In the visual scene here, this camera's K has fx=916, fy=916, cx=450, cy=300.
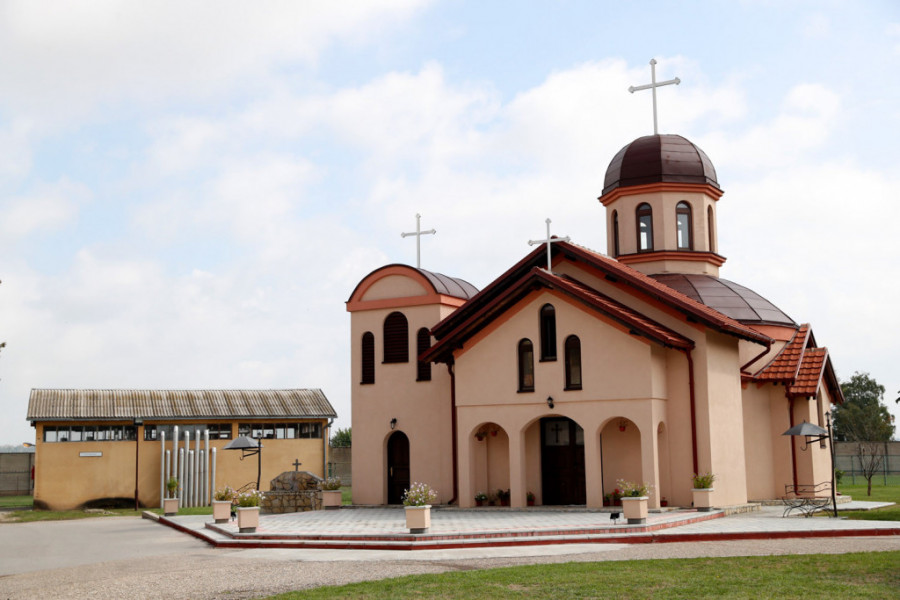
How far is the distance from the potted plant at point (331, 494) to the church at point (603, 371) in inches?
40.9

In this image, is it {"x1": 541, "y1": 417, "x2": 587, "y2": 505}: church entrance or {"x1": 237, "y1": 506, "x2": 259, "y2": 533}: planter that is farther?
{"x1": 541, "y1": 417, "x2": 587, "y2": 505}: church entrance

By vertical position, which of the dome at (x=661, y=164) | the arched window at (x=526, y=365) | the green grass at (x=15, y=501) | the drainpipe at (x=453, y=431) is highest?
the dome at (x=661, y=164)

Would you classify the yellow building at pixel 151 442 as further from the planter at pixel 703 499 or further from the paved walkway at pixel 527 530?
the planter at pixel 703 499

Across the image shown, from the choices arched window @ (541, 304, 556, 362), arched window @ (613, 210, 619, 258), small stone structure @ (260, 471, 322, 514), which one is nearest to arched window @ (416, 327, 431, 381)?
small stone structure @ (260, 471, 322, 514)

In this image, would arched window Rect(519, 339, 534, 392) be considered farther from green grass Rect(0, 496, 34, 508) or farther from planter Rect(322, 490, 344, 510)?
green grass Rect(0, 496, 34, 508)

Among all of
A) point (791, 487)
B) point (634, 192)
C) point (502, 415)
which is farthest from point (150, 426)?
point (791, 487)

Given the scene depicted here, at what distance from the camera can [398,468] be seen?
94.0ft

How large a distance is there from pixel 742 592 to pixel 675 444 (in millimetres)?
12596

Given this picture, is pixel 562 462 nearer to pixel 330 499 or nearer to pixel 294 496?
pixel 330 499

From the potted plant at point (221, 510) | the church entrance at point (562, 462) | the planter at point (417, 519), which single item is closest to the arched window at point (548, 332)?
the church entrance at point (562, 462)

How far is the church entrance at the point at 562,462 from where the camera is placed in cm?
2477

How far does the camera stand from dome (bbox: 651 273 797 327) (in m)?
28.1

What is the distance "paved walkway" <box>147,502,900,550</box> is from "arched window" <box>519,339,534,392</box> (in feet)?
11.2

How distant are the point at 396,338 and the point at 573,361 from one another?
688 cm
